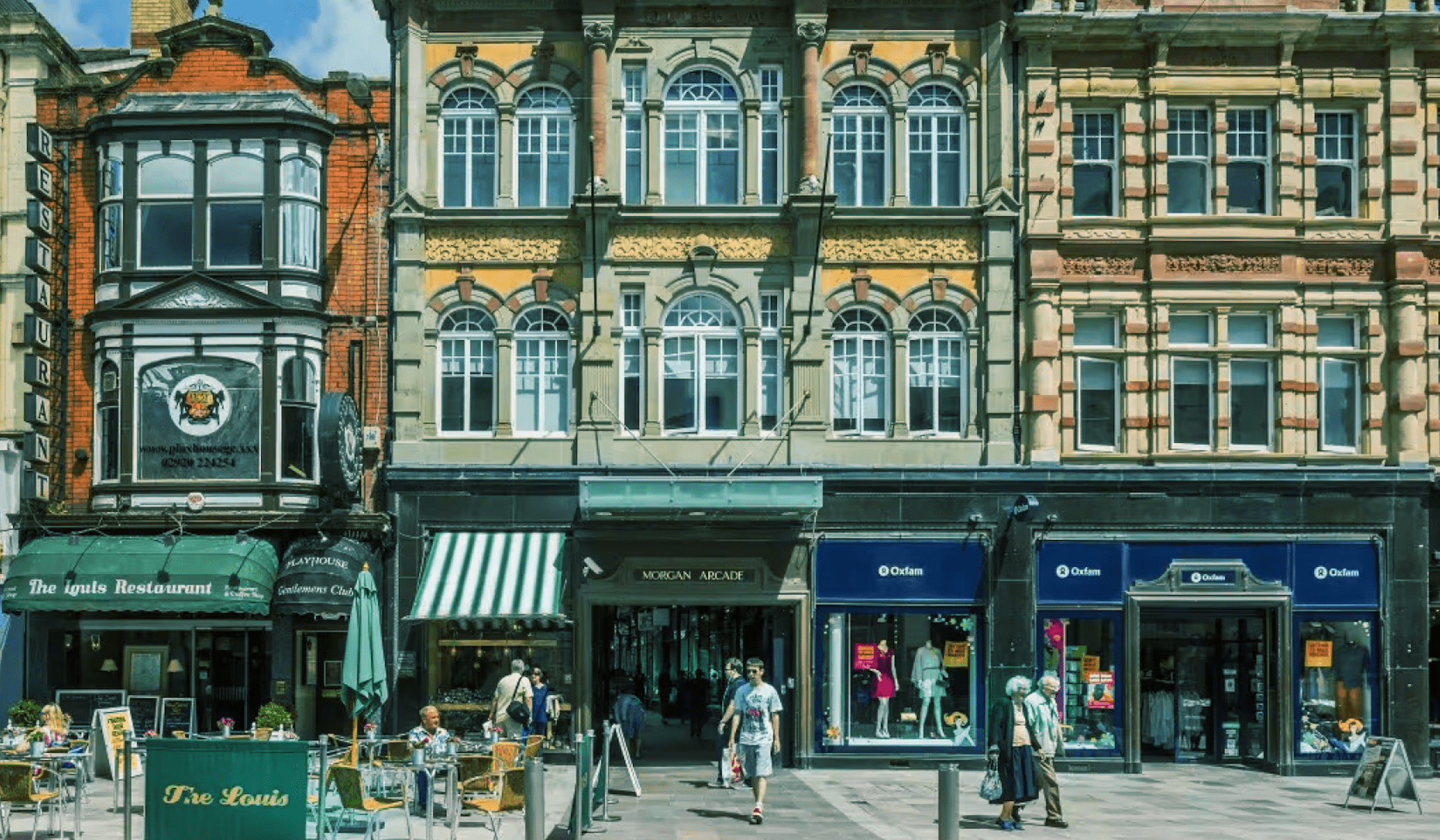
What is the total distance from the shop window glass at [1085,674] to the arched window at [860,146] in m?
7.20

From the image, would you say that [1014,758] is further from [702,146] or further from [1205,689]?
[702,146]

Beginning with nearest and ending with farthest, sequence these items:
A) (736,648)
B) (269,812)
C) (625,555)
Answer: (269,812) → (625,555) → (736,648)

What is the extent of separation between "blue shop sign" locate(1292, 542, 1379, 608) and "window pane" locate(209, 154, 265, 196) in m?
16.8

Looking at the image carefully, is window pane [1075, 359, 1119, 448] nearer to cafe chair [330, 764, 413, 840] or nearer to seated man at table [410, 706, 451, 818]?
seated man at table [410, 706, 451, 818]

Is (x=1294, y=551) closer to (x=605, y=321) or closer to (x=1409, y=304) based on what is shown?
(x=1409, y=304)

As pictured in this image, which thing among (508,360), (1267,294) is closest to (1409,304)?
(1267,294)

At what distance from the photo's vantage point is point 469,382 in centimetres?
2753

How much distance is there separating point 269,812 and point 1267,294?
18.2m

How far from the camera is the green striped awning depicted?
2578 cm

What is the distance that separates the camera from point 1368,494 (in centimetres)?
2719

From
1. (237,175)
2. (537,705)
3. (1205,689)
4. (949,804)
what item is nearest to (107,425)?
(237,175)

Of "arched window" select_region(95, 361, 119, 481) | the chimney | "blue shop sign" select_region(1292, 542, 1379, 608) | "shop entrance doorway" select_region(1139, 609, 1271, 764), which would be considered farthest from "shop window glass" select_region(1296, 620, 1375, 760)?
the chimney

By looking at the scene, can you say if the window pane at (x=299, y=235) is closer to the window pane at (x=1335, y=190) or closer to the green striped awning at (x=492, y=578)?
the green striped awning at (x=492, y=578)

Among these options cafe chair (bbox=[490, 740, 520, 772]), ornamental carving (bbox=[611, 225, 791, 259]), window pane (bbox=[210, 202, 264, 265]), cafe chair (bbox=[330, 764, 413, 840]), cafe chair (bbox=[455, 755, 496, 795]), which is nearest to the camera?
cafe chair (bbox=[330, 764, 413, 840])
